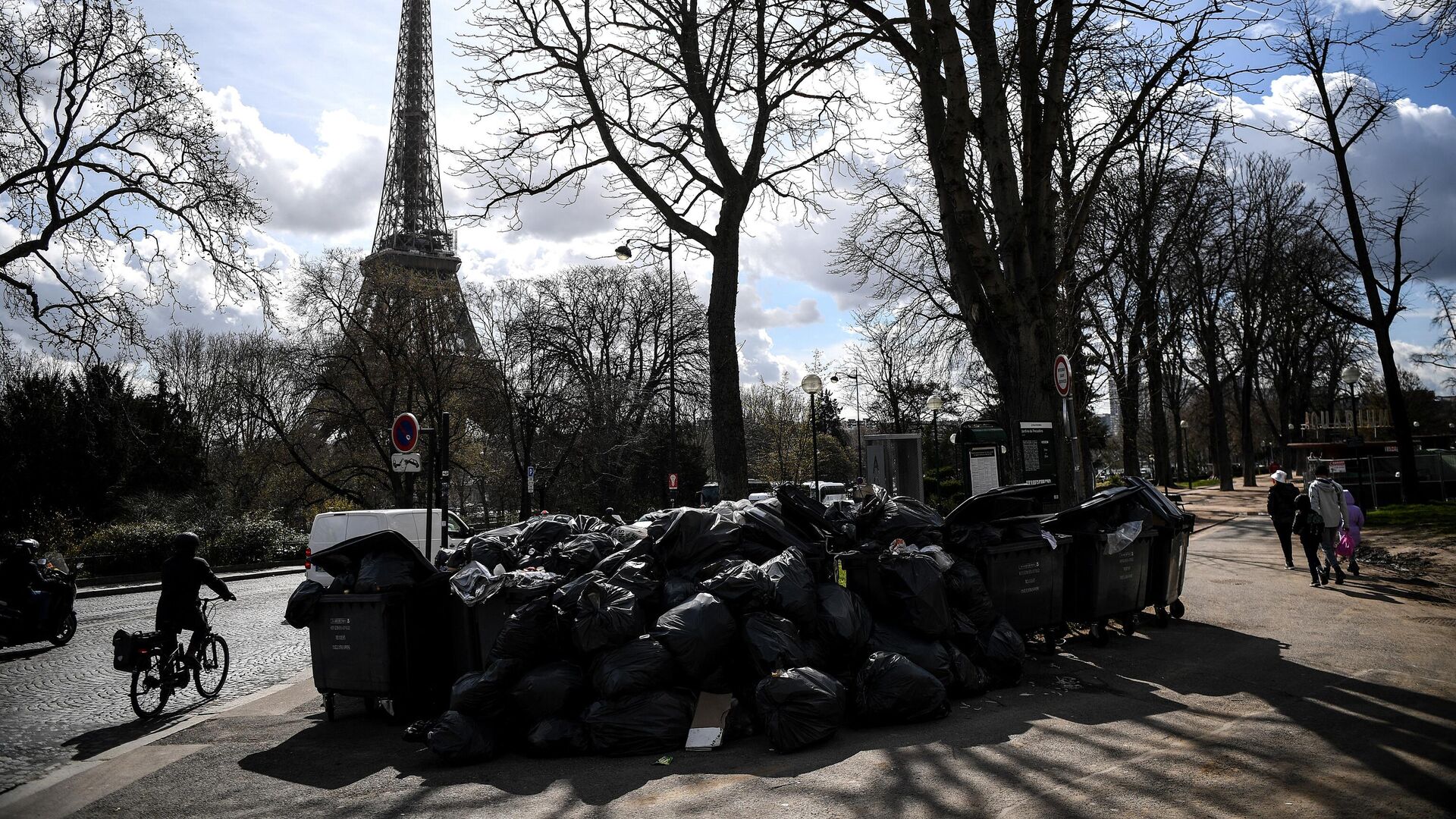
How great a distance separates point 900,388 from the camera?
47.3 meters

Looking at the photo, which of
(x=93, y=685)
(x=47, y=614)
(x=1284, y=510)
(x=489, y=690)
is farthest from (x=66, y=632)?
(x=1284, y=510)

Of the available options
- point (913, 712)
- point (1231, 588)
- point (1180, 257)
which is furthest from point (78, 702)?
point (1180, 257)

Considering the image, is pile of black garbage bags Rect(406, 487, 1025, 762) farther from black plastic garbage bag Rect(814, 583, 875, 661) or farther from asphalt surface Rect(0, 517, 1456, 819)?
asphalt surface Rect(0, 517, 1456, 819)

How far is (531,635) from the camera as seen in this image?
20.9 ft

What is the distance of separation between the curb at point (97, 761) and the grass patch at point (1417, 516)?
18.1 meters

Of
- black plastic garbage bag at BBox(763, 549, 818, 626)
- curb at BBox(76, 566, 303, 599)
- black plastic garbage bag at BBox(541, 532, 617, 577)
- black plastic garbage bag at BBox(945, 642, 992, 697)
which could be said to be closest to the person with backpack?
black plastic garbage bag at BBox(945, 642, 992, 697)

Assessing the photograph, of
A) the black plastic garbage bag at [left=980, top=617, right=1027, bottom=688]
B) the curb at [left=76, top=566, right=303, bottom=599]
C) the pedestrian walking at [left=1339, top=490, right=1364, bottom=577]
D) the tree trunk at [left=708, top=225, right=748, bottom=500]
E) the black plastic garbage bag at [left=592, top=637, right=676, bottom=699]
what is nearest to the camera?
the black plastic garbage bag at [left=592, top=637, right=676, bottom=699]

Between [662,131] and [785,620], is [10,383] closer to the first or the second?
[662,131]

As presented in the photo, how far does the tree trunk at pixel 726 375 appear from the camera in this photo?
13609 mm

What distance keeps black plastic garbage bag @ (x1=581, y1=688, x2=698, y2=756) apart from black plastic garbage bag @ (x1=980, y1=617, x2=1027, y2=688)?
2565 millimetres

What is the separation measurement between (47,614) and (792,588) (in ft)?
35.7

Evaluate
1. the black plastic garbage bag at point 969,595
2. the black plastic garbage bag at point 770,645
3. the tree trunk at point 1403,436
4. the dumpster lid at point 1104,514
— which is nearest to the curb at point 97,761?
the black plastic garbage bag at point 770,645

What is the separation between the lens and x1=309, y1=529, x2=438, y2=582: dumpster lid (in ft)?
24.8

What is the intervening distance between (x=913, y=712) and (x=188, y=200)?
17.8 m
